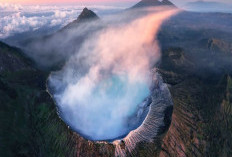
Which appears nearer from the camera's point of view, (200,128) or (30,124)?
(30,124)

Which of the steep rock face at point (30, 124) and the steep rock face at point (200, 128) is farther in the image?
the steep rock face at point (200, 128)

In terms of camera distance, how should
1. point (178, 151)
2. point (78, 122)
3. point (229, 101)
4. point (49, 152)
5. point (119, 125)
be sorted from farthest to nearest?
point (229, 101) < point (119, 125) < point (78, 122) < point (178, 151) < point (49, 152)

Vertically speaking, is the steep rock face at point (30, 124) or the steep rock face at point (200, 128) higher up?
the steep rock face at point (30, 124)

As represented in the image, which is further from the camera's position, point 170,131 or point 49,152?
point 170,131

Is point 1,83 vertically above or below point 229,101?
Answer: above

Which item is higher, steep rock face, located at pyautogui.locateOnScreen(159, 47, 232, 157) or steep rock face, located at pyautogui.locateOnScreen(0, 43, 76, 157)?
steep rock face, located at pyautogui.locateOnScreen(0, 43, 76, 157)

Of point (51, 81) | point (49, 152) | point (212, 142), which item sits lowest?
point (212, 142)

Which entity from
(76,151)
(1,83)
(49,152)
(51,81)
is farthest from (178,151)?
(1,83)

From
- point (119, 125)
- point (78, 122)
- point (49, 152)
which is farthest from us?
point (119, 125)

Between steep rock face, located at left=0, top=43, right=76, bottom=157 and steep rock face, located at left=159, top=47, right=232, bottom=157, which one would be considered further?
steep rock face, located at left=159, top=47, right=232, bottom=157

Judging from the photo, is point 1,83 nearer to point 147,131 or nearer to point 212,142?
point 147,131

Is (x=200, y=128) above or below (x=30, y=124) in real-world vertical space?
below
